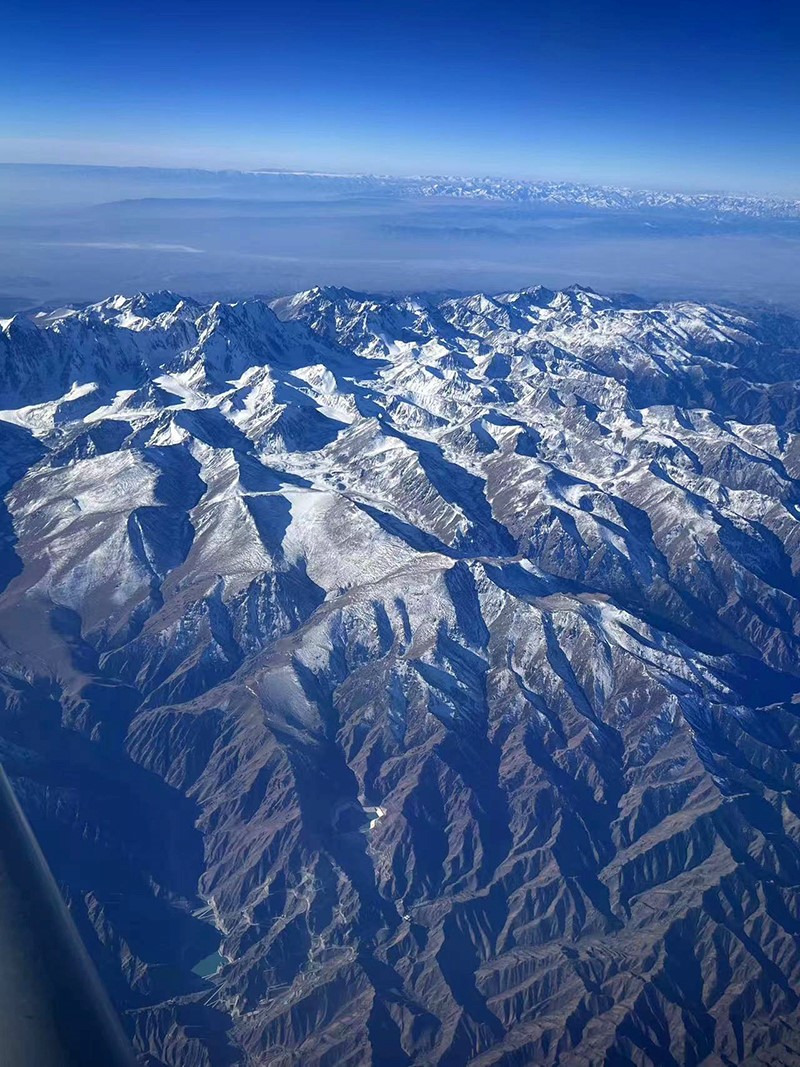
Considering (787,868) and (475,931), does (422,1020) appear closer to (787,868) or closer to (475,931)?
(475,931)

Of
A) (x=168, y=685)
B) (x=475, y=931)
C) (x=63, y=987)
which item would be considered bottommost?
(x=475, y=931)

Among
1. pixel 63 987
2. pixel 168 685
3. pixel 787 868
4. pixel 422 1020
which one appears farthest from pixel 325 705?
pixel 63 987

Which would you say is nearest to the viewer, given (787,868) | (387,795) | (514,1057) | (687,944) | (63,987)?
(63,987)

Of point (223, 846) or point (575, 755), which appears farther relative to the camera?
point (575, 755)

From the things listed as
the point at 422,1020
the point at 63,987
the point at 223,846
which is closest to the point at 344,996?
the point at 422,1020

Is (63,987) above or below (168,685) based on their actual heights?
above

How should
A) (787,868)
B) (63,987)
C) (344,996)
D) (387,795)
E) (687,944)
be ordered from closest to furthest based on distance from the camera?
(63,987) < (344,996) < (687,944) < (787,868) < (387,795)

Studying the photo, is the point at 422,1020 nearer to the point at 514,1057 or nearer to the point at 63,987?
the point at 514,1057

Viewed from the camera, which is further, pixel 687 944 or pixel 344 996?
pixel 687 944

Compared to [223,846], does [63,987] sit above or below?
above
